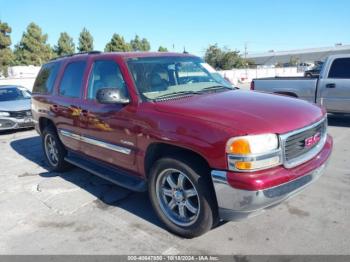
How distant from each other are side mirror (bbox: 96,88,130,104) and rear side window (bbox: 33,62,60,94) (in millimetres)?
2511

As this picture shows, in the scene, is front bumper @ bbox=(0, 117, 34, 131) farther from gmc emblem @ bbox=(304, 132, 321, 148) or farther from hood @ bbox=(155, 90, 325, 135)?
gmc emblem @ bbox=(304, 132, 321, 148)

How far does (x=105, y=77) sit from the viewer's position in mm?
A: 4500

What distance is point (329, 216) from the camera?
3832mm

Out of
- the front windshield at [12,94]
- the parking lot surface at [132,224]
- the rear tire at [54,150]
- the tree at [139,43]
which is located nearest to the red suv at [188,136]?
the parking lot surface at [132,224]

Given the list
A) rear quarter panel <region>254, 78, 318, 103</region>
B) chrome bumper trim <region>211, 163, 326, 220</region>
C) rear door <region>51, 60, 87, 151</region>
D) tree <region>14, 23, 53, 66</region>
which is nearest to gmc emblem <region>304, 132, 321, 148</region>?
chrome bumper trim <region>211, 163, 326, 220</region>

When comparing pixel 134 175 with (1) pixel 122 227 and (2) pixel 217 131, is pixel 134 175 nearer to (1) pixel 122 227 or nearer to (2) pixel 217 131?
(1) pixel 122 227

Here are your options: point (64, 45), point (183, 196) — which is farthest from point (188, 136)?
point (64, 45)

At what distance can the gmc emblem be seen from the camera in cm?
343

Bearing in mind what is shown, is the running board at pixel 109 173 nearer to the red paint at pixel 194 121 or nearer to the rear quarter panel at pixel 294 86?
the red paint at pixel 194 121

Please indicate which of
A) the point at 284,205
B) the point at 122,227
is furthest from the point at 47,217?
the point at 284,205

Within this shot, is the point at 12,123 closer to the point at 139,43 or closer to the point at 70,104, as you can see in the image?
the point at 70,104

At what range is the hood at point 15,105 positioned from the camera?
32.7ft

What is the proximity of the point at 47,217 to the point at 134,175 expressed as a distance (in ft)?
4.15

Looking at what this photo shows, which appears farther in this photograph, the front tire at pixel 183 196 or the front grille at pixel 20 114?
the front grille at pixel 20 114
